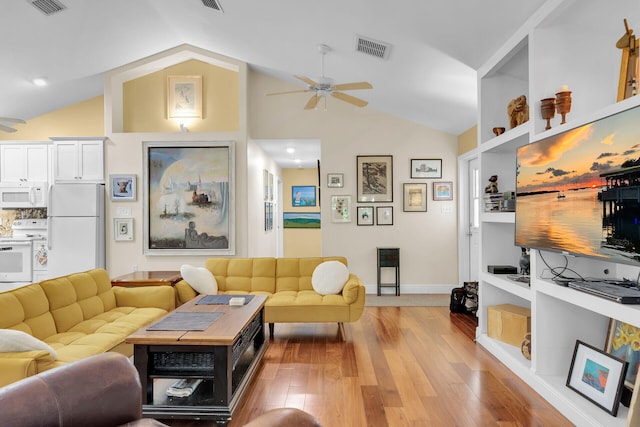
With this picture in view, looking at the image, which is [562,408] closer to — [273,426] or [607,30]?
[273,426]

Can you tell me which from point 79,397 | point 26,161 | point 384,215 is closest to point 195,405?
point 79,397

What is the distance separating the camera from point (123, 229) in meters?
6.13

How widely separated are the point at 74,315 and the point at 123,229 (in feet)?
10.8

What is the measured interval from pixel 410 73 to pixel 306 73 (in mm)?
1732

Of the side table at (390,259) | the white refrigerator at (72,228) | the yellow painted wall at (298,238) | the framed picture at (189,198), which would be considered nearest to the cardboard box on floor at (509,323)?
the side table at (390,259)

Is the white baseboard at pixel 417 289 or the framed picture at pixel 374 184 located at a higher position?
the framed picture at pixel 374 184

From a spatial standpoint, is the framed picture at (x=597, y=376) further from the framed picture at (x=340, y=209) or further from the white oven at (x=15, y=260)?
the white oven at (x=15, y=260)

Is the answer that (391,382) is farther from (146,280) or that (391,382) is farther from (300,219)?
(300,219)

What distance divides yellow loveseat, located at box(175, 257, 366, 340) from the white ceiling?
2.45m

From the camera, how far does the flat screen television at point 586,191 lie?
1.98 m

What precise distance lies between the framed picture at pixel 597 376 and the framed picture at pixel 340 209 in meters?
4.10

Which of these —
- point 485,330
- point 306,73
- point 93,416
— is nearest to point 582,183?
point 485,330

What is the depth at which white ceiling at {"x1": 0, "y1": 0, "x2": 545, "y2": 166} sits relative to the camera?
3445mm

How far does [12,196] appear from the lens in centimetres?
629
